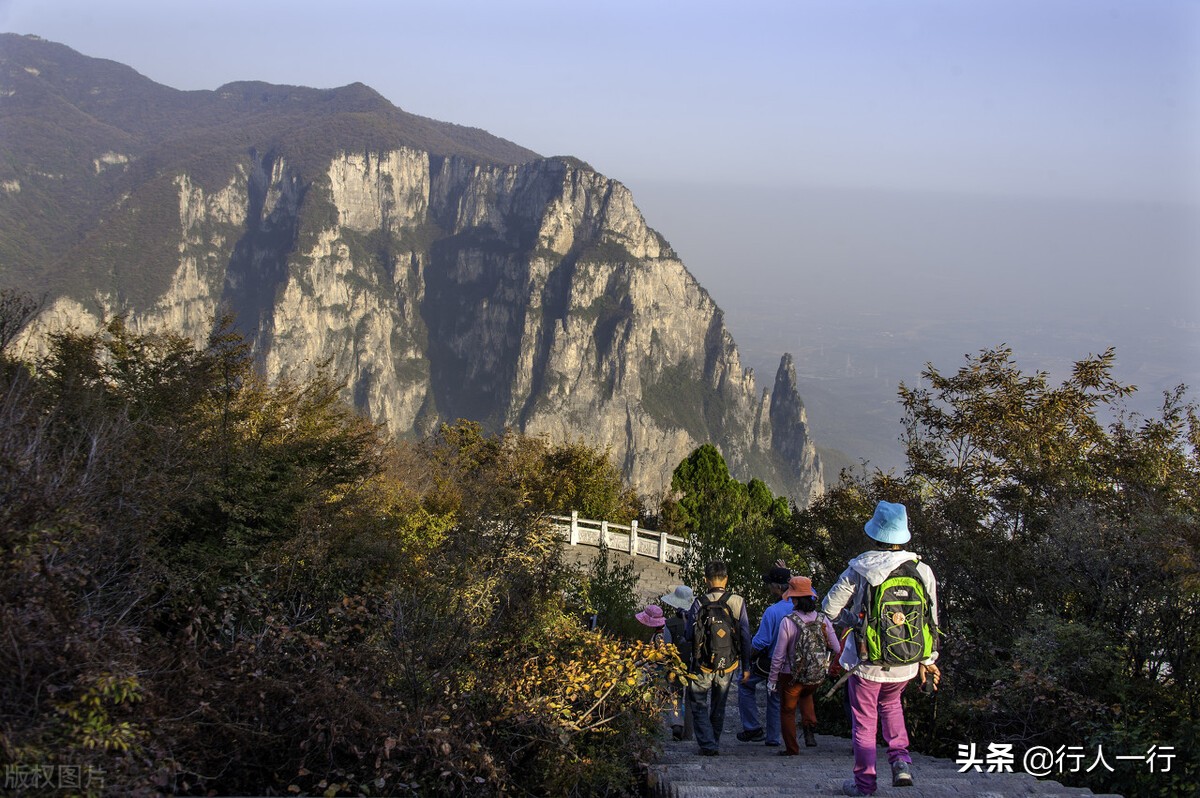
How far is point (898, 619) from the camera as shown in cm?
488

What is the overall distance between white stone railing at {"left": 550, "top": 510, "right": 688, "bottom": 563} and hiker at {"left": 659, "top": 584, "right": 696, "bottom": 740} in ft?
38.3

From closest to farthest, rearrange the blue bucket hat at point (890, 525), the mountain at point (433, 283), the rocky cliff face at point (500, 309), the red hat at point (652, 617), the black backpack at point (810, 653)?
the blue bucket hat at point (890, 525)
the black backpack at point (810, 653)
the red hat at point (652, 617)
the mountain at point (433, 283)
the rocky cliff face at point (500, 309)

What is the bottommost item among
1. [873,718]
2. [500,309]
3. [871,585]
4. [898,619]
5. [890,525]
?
[873,718]

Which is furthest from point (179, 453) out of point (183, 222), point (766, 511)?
point (183, 222)

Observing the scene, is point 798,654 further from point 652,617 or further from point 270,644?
point 270,644

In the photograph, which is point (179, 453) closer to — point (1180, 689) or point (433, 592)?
point (433, 592)

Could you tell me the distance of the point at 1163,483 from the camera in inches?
341

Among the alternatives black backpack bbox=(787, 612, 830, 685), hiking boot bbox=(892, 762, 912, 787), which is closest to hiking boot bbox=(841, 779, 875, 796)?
hiking boot bbox=(892, 762, 912, 787)

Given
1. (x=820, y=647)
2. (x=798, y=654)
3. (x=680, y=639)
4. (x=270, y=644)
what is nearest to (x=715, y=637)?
(x=680, y=639)

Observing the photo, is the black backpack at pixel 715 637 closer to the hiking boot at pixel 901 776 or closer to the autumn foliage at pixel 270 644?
the autumn foliage at pixel 270 644

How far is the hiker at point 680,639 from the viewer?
254 inches

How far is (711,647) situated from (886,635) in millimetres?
1642

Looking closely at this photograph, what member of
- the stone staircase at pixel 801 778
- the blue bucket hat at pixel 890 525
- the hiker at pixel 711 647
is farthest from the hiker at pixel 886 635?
the hiker at pixel 711 647
